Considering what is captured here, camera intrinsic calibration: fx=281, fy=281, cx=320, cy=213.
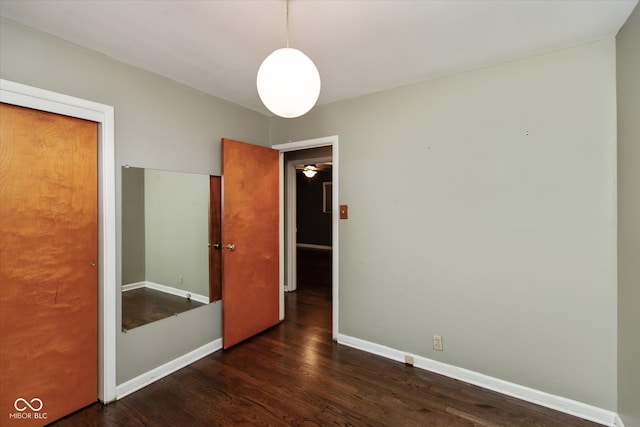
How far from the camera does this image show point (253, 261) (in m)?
2.95

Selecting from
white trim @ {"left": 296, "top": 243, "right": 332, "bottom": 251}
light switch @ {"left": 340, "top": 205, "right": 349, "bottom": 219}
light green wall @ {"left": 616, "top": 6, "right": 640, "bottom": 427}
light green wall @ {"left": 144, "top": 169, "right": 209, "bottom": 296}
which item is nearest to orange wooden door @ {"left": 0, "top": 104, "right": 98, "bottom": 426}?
light green wall @ {"left": 144, "top": 169, "right": 209, "bottom": 296}

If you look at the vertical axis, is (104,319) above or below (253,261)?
below

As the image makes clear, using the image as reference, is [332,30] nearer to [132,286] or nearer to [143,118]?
[143,118]

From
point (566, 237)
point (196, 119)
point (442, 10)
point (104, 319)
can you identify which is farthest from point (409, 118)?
point (104, 319)

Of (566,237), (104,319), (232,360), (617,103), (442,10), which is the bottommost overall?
(232,360)

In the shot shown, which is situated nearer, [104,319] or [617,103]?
[617,103]

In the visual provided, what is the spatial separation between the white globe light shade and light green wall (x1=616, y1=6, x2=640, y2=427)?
1.78 metres

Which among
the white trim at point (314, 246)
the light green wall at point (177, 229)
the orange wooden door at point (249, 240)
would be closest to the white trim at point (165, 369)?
the orange wooden door at point (249, 240)

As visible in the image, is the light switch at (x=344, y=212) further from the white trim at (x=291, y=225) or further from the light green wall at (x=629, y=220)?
the light green wall at (x=629, y=220)

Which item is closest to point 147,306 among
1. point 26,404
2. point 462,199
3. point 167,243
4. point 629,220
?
point 167,243

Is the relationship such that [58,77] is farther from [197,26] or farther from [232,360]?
[232,360]

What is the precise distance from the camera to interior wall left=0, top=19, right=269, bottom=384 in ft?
5.56

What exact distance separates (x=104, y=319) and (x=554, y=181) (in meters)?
3.28

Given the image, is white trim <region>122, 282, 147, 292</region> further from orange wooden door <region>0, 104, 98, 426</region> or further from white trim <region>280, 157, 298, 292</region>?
white trim <region>280, 157, 298, 292</region>
